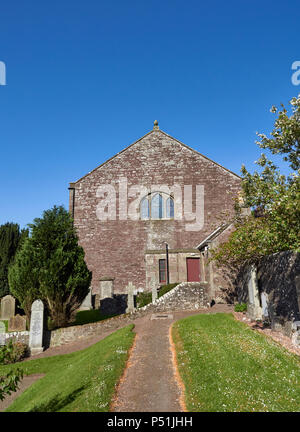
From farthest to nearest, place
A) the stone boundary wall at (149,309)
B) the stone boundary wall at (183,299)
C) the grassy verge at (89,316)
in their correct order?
the grassy verge at (89,316), the stone boundary wall at (183,299), the stone boundary wall at (149,309)

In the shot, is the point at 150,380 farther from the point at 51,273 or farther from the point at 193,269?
the point at 193,269

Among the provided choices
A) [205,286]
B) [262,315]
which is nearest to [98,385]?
[262,315]

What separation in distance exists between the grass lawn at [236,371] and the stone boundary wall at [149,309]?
6041 mm

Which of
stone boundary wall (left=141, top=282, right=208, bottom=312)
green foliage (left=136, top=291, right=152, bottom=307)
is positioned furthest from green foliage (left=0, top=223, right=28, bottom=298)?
stone boundary wall (left=141, top=282, right=208, bottom=312)

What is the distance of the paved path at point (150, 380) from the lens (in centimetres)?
720

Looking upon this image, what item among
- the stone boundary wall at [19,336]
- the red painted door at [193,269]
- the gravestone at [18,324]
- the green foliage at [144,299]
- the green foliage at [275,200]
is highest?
the green foliage at [275,200]

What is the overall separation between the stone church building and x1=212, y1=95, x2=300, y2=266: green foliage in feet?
43.7

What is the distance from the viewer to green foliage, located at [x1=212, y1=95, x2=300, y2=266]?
1146cm

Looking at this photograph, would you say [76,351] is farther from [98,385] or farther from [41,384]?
[98,385]

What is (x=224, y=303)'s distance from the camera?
21000 millimetres

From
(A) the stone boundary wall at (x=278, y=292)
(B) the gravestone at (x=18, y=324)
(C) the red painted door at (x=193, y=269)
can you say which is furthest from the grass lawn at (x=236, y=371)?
(C) the red painted door at (x=193, y=269)

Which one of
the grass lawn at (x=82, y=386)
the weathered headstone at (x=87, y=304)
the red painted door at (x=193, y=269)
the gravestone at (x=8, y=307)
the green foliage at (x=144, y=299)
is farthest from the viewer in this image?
the red painted door at (x=193, y=269)

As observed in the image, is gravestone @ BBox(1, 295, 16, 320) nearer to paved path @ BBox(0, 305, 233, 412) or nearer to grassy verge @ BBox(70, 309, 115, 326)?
grassy verge @ BBox(70, 309, 115, 326)

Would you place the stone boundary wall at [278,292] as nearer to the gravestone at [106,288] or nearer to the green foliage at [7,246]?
the gravestone at [106,288]
